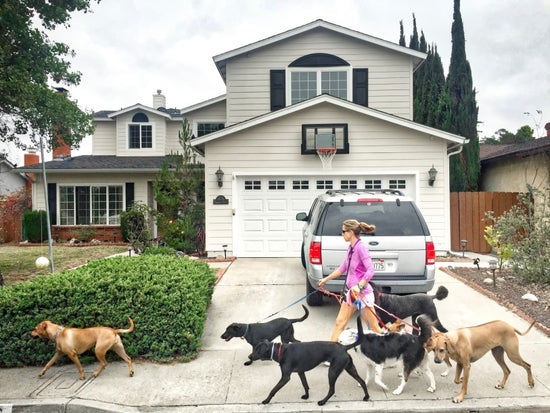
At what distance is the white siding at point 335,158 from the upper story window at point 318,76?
9.99 feet

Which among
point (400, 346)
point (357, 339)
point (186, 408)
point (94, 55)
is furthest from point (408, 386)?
point (94, 55)

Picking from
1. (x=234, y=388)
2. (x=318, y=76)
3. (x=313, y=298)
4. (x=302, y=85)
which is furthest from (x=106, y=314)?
(x=318, y=76)

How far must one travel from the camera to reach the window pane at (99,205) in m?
16.5

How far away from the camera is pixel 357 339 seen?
3.95 meters

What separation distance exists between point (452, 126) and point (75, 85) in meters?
14.6

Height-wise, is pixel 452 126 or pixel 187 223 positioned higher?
pixel 452 126

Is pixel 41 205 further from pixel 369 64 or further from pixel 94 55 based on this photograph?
pixel 369 64

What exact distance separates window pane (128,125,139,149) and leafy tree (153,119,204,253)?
6281mm

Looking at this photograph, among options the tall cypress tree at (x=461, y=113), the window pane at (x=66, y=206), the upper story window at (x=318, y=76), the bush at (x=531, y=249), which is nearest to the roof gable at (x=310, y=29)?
the upper story window at (x=318, y=76)

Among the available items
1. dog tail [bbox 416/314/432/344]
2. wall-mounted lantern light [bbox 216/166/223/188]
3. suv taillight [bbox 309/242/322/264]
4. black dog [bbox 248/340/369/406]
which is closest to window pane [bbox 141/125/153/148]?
wall-mounted lantern light [bbox 216/166/223/188]

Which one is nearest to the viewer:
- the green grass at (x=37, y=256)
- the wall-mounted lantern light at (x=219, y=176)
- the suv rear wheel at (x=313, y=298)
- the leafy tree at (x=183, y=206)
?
the suv rear wheel at (x=313, y=298)

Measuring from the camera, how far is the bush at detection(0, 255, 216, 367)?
4.79 metres

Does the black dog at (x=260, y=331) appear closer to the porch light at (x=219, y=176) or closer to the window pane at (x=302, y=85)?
the porch light at (x=219, y=176)

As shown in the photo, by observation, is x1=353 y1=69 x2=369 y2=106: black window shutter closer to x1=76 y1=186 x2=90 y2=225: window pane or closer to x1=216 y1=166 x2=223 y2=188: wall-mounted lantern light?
x1=216 y1=166 x2=223 y2=188: wall-mounted lantern light
